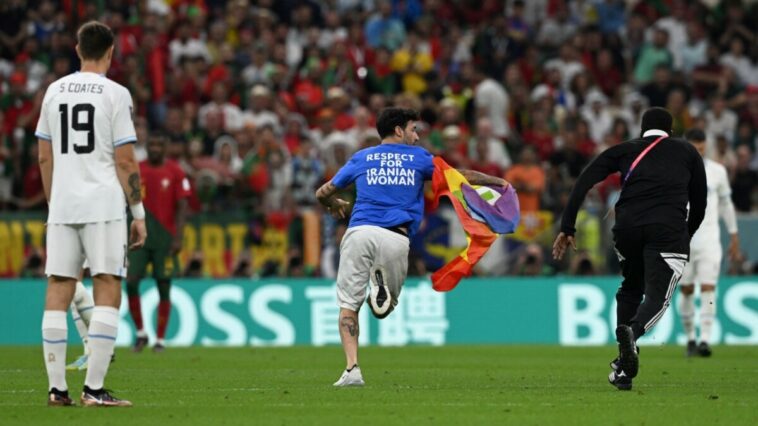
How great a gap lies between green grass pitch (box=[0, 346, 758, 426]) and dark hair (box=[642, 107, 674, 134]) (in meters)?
2.27

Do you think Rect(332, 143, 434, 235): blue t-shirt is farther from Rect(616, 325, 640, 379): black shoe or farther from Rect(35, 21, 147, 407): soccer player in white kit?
Rect(35, 21, 147, 407): soccer player in white kit

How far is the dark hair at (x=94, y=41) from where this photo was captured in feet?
34.9

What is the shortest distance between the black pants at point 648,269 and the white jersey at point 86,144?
468 cm

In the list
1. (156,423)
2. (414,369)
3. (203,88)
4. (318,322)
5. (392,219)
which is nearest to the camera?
(156,423)

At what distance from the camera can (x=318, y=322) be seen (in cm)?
2395

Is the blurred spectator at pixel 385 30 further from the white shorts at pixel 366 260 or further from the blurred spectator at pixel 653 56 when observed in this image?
the white shorts at pixel 366 260

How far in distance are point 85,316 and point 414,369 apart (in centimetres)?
361

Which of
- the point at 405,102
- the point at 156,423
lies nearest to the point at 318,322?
the point at 405,102

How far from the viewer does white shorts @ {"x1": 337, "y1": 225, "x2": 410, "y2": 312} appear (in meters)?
13.4

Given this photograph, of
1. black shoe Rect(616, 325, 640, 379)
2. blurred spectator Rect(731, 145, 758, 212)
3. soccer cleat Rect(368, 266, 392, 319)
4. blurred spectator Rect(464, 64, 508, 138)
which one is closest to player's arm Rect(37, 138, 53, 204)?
soccer cleat Rect(368, 266, 392, 319)

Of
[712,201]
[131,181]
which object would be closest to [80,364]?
[131,181]

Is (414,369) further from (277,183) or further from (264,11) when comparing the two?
(264,11)

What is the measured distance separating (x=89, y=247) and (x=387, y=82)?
1878 cm

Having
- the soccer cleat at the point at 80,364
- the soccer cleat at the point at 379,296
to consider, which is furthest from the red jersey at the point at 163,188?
the soccer cleat at the point at 379,296
